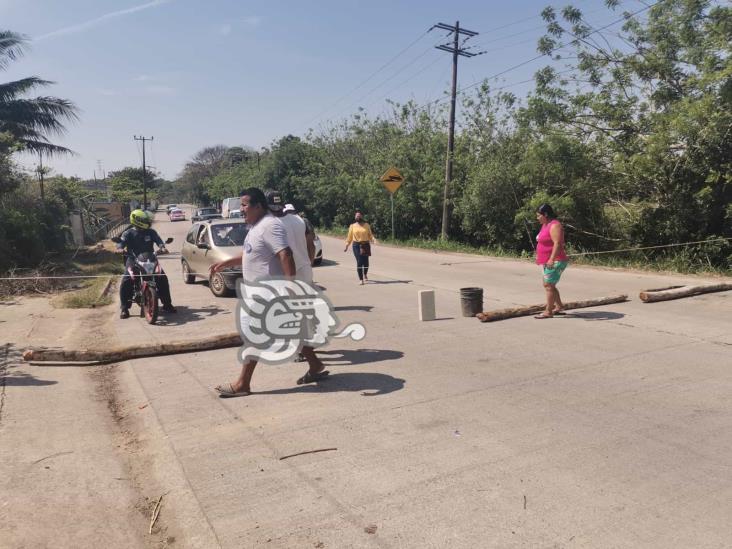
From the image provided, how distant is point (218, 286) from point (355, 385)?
23.1ft

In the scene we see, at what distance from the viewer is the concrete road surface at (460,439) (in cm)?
328

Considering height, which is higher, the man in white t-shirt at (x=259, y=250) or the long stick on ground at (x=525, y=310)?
the man in white t-shirt at (x=259, y=250)

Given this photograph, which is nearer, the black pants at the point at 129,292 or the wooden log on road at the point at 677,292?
the wooden log on road at the point at 677,292

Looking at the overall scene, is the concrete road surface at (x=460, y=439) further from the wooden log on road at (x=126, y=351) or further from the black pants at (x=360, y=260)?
the black pants at (x=360, y=260)

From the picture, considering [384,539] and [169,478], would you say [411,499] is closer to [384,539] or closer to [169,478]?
[384,539]

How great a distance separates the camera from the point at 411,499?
3545 mm

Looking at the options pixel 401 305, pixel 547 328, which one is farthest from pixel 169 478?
pixel 401 305

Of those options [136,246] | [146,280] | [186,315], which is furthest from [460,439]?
[136,246]

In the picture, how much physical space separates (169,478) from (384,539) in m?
1.64

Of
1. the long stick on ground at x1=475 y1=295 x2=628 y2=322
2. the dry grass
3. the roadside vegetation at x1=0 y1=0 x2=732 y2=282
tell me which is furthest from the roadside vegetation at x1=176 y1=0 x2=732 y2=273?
the dry grass

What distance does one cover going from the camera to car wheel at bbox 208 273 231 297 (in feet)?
39.5

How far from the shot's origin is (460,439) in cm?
441

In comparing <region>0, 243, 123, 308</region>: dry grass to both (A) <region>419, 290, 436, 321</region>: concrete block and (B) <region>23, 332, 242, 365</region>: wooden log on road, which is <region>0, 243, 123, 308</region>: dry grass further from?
(A) <region>419, 290, 436, 321</region>: concrete block

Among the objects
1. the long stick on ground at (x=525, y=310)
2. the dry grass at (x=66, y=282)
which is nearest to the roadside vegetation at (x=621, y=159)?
the long stick on ground at (x=525, y=310)
